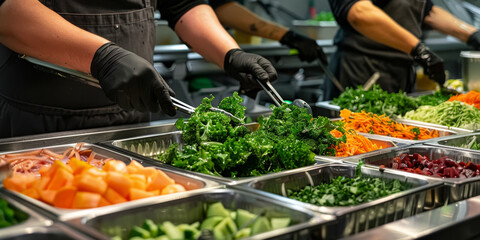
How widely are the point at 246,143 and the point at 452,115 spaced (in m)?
1.48

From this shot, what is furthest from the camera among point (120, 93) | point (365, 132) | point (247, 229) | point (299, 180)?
point (365, 132)

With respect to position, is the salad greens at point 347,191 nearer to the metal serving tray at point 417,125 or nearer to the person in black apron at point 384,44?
the metal serving tray at point 417,125

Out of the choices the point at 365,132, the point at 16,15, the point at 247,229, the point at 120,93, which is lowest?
the point at 365,132

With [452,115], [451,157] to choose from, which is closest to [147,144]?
[451,157]

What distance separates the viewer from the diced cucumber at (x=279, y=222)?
1445 mm

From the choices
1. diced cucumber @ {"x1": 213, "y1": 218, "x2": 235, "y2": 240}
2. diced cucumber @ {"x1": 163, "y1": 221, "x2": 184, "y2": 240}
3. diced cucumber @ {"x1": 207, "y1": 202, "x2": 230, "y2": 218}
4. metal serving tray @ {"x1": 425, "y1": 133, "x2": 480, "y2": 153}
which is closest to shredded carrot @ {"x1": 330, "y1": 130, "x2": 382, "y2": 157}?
metal serving tray @ {"x1": 425, "y1": 133, "x2": 480, "y2": 153}

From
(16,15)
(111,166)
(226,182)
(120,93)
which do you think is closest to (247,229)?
(226,182)

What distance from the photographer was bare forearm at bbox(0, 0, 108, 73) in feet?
7.12

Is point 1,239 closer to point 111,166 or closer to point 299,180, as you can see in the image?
point 111,166

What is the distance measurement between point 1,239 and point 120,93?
0.97 m

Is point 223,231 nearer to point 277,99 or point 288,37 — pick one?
point 277,99

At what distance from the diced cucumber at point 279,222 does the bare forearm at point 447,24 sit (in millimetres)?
3716

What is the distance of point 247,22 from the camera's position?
4445 mm

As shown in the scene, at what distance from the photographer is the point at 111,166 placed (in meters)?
1.62
